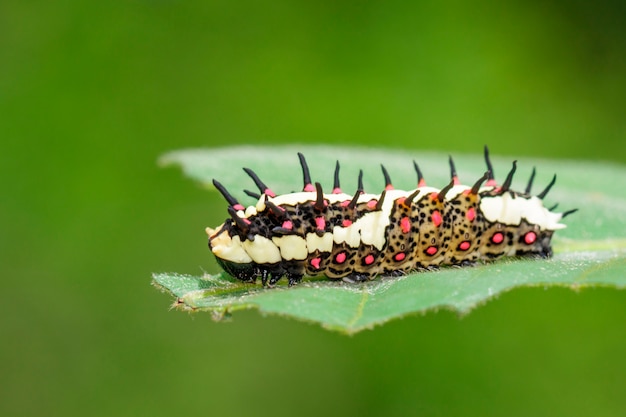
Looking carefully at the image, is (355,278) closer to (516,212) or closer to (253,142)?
(516,212)

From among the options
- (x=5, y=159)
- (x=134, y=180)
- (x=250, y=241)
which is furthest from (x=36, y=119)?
(x=250, y=241)

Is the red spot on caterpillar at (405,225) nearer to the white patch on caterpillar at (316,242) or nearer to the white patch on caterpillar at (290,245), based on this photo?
the white patch on caterpillar at (316,242)

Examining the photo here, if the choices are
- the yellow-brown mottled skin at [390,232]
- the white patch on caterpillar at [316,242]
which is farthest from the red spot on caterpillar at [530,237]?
the white patch on caterpillar at [316,242]

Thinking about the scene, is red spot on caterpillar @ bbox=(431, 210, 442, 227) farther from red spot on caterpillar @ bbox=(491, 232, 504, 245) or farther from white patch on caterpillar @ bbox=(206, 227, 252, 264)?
white patch on caterpillar @ bbox=(206, 227, 252, 264)

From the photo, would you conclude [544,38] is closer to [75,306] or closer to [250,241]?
[75,306]

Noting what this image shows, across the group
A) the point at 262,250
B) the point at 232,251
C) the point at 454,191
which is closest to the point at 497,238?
the point at 454,191

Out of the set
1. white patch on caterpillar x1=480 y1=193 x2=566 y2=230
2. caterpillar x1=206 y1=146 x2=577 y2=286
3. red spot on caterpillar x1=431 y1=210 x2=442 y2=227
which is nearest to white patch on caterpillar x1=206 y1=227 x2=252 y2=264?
caterpillar x1=206 y1=146 x2=577 y2=286
